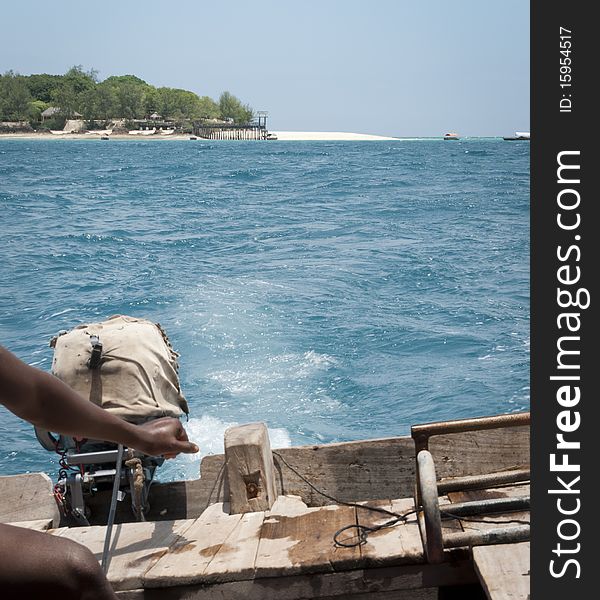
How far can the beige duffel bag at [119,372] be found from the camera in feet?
16.2

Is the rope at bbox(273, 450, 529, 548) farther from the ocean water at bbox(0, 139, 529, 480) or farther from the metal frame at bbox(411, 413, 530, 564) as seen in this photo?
the ocean water at bbox(0, 139, 529, 480)

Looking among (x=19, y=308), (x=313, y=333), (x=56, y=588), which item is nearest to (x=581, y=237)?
(x=56, y=588)

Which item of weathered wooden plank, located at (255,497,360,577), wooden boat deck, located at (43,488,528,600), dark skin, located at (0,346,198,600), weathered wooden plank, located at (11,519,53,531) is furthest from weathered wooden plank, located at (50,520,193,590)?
dark skin, located at (0,346,198,600)

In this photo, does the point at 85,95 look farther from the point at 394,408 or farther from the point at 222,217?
the point at 394,408

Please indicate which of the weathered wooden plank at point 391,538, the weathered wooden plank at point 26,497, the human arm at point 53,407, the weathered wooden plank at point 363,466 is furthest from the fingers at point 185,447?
the weathered wooden plank at point 26,497

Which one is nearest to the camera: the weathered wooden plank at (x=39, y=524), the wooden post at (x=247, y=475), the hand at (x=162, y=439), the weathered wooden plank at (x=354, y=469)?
the hand at (x=162, y=439)

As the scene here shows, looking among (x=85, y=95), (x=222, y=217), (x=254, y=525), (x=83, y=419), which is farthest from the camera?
(x=85, y=95)

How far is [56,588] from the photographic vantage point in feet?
5.92

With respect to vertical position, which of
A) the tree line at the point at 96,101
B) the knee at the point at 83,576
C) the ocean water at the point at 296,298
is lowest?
the ocean water at the point at 296,298

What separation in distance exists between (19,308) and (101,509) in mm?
11357

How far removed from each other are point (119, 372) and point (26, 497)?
3.08 feet

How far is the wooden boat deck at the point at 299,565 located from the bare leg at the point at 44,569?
5.31ft

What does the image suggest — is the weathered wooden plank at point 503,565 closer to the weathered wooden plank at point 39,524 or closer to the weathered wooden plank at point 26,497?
the weathered wooden plank at point 39,524

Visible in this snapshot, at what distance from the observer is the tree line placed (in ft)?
524
